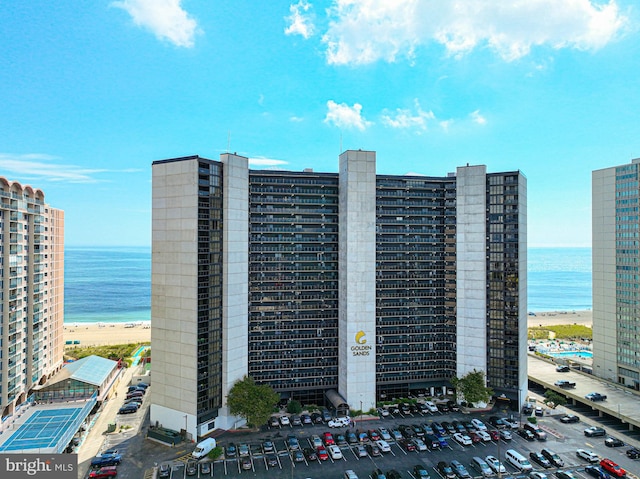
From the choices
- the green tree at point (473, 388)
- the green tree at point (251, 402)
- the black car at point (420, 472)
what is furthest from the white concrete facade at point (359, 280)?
the black car at point (420, 472)

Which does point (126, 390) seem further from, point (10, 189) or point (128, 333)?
point (128, 333)

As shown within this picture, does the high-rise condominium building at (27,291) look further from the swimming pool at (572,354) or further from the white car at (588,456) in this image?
the swimming pool at (572,354)

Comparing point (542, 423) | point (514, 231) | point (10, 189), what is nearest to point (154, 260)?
point (10, 189)

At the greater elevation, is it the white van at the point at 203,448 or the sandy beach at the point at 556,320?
the white van at the point at 203,448

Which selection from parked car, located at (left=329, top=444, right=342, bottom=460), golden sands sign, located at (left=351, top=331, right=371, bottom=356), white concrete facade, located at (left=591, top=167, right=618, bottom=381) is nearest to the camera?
parked car, located at (left=329, top=444, right=342, bottom=460)

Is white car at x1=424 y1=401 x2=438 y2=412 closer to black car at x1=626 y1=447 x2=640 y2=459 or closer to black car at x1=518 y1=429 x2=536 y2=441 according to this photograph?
black car at x1=518 y1=429 x2=536 y2=441

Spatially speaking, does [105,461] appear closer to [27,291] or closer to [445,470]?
[27,291]

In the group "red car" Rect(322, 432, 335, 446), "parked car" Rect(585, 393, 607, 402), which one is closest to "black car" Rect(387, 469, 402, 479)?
"red car" Rect(322, 432, 335, 446)
